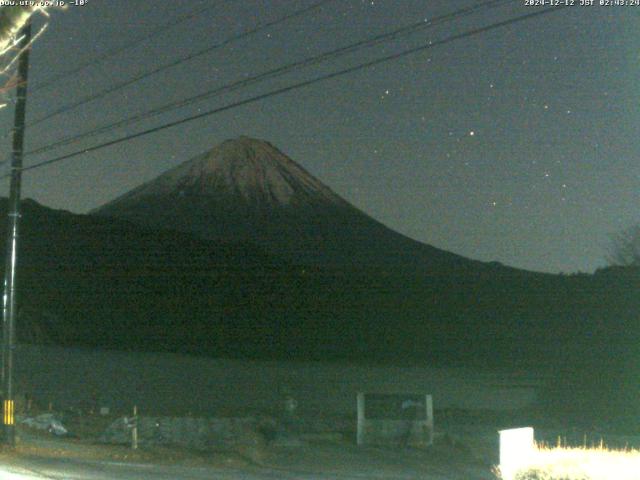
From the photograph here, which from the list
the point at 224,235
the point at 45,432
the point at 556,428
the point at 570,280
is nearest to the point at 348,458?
the point at 45,432

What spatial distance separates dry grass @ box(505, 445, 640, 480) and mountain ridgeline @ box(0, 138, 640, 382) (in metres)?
39.3

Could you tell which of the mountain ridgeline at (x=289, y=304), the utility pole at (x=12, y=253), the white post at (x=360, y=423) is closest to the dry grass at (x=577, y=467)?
the white post at (x=360, y=423)

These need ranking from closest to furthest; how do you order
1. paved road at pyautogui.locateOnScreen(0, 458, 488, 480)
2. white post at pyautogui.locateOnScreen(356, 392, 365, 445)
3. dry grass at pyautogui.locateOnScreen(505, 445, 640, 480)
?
dry grass at pyautogui.locateOnScreen(505, 445, 640, 480), paved road at pyautogui.locateOnScreen(0, 458, 488, 480), white post at pyautogui.locateOnScreen(356, 392, 365, 445)

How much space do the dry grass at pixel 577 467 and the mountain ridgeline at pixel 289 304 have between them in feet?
129

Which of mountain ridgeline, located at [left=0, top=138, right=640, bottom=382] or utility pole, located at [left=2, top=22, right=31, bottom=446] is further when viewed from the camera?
mountain ridgeline, located at [left=0, top=138, right=640, bottom=382]

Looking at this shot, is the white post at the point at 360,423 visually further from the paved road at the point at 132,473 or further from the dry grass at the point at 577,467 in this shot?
the dry grass at the point at 577,467

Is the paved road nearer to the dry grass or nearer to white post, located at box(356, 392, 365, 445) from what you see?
the dry grass

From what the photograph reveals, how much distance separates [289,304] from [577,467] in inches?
2392

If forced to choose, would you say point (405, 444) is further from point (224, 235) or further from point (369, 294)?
point (224, 235)

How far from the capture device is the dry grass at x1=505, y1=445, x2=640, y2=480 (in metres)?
11.3

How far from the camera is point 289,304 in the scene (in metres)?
72.0

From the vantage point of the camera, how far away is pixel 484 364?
53281 millimetres

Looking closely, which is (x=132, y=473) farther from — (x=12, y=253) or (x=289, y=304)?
(x=289, y=304)

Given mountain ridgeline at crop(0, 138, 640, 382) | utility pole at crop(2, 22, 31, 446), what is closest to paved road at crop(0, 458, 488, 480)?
utility pole at crop(2, 22, 31, 446)
